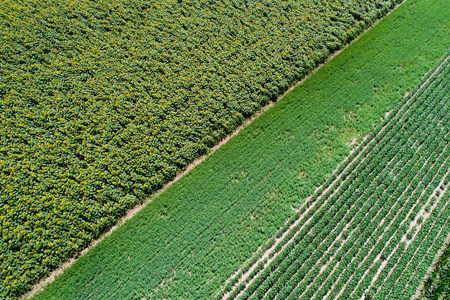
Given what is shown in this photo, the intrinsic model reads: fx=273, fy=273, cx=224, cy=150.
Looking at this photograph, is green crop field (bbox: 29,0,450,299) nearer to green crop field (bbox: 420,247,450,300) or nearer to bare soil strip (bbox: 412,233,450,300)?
bare soil strip (bbox: 412,233,450,300)

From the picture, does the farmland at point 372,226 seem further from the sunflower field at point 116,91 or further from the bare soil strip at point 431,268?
the sunflower field at point 116,91

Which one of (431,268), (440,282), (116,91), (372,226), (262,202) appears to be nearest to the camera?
(440,282)

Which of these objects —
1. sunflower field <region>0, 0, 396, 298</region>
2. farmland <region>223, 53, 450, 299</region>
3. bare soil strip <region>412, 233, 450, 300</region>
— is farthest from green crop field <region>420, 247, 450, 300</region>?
sunflower field <region>0, 0, 396, 298</region>

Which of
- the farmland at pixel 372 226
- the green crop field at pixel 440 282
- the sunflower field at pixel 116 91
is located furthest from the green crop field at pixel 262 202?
the sunflower field at pixel 116 91

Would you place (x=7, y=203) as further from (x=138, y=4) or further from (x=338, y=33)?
(x=338, y=33)

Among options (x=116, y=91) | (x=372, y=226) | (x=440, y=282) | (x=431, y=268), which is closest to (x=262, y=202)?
(x=372, y=226)

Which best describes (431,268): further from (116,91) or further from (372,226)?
(116,91)
